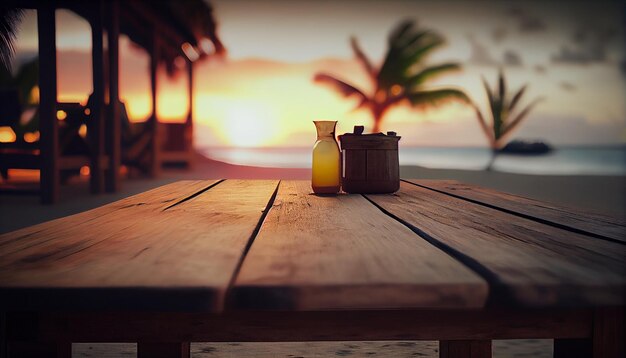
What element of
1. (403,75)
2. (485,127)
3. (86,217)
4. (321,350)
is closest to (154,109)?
(403,75)

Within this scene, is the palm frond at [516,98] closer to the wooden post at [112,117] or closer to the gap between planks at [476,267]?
the wooden post at [112,117]

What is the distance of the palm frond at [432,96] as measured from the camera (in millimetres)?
12823

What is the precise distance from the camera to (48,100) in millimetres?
5629

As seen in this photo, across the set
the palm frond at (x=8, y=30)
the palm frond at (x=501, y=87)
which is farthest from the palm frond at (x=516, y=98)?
the palm frond at (x=8, y=30)

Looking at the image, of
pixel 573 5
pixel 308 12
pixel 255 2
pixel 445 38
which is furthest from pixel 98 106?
pixel 573 5

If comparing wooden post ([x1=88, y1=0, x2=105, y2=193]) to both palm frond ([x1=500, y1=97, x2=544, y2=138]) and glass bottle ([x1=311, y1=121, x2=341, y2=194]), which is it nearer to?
glass bottle ([x1=311, y1=121, x2=341, y2=194])

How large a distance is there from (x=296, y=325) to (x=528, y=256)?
362 millimetres

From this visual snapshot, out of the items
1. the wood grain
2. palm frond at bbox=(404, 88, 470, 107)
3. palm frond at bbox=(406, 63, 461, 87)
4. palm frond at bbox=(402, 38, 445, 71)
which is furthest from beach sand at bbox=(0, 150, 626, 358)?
palm frond at bbox=(402, 38, 445, 71)

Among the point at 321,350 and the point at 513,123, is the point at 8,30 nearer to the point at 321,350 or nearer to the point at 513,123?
the point at 321,350

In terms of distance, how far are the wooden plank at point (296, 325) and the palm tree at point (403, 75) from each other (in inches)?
471

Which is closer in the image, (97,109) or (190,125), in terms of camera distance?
(97,109)

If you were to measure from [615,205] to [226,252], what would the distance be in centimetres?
670

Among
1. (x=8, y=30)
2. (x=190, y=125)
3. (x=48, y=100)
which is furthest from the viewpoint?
(x=190, y=125)

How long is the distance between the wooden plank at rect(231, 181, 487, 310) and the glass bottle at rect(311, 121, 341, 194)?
0.73 m
